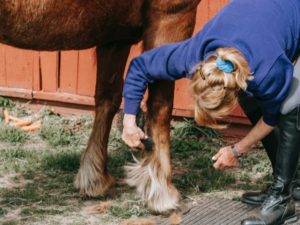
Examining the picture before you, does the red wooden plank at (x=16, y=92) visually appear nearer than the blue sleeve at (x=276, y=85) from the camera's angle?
No

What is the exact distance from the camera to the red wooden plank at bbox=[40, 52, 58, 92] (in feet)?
12.9

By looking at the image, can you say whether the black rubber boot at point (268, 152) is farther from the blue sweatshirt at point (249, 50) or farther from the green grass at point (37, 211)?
the green grass at point (37, 211)

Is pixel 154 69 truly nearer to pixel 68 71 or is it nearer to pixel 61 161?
pixel 61 161

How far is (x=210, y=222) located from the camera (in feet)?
6.60

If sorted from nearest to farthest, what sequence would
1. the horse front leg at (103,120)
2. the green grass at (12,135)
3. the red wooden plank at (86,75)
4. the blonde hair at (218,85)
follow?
the blonde hair at (218,85), the horse front leg at (103,120), the green grass at (12,135), the red wooden plank at (86,75)

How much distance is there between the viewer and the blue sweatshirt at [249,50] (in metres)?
1.54

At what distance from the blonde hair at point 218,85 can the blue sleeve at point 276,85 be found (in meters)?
0.11

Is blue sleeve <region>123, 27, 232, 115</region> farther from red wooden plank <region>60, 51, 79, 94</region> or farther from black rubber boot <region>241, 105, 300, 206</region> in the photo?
red wooden plank <region>60, 51, 79, 94</region>

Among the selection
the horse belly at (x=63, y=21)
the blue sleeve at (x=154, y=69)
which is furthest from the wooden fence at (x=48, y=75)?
the blue sleeve at (x=154, y=69)

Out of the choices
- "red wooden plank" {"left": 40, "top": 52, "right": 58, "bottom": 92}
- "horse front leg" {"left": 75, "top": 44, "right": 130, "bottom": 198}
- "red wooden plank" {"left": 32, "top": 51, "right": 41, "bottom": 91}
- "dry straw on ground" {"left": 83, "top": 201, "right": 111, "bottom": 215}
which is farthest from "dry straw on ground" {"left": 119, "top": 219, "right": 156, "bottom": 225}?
"red wooden plank" {"left": 32, "top": 51, "right": 41, "bottom": 91}

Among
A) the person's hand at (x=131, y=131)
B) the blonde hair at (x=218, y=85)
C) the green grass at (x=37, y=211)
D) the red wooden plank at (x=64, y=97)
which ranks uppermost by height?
the blonde hair at (x=218, y=85)

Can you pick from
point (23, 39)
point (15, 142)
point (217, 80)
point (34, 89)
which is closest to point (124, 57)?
point (23, 39)

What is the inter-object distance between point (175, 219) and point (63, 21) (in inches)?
49.6

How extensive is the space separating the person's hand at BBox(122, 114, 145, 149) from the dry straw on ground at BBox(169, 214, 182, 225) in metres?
0.50
